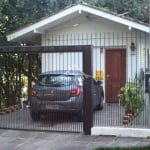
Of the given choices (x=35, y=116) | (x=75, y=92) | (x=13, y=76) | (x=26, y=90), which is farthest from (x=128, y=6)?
(x=35, y=116)

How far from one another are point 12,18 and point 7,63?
5755 mm

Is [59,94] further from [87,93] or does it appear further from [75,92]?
[87,93]

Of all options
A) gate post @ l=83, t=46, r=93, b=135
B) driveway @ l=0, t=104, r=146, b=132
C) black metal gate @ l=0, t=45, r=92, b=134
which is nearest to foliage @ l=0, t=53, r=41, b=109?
black metal gate @ l=0, t=45, r=92, b=134

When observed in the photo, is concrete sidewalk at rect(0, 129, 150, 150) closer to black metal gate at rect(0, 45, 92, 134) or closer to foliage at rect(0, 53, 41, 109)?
black metal gate at rect(0, 45, 92, 134)

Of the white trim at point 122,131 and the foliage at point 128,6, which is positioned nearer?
the white trim at point 122,131

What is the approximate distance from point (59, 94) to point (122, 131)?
2.22 metres

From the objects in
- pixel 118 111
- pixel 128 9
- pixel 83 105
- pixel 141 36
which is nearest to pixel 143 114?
pixel 118 111

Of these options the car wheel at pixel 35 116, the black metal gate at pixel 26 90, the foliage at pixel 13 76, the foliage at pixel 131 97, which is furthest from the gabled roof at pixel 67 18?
the car wheel at pixel 35 116

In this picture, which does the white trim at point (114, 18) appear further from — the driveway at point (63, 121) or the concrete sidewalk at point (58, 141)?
the concrete sidewalk at point (58, 141)

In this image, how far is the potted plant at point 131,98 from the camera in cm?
1294

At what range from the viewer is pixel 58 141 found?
11844 mm

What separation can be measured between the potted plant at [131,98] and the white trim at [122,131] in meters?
1.05

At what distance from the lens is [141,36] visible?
18.2 m

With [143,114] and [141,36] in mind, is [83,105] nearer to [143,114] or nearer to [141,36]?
[143,114]
